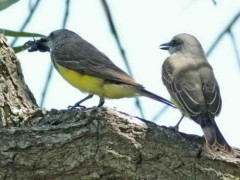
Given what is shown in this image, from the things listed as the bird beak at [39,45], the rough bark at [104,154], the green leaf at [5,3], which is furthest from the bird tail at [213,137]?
the bird beak at [39,45]

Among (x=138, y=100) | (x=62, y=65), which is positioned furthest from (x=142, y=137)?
(x=62, y=65)

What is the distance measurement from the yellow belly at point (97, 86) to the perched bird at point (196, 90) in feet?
1.75

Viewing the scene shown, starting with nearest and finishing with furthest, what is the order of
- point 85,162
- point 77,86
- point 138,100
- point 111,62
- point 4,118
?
point 85,162
point 138,100
point 4,118
point 77,86
point 111,62

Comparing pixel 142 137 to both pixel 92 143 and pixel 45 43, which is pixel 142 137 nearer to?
pixel 92 143

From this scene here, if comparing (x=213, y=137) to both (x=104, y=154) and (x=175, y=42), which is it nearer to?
(x=104, y=154)

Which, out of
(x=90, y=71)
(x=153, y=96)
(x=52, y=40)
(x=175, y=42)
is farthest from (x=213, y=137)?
(x=52, y=40)

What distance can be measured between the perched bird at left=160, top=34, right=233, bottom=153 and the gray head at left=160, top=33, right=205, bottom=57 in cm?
6

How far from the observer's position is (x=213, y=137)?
5145mm

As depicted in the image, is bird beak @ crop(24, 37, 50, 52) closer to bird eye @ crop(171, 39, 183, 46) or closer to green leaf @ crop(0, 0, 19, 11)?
bird eye @ crop(171, 39, 183, 46)

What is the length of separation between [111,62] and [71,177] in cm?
326

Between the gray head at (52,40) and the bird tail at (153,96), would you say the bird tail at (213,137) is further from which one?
the gray head at (52,40)

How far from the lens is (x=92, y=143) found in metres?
4.59

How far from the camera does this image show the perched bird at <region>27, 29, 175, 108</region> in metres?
6.81

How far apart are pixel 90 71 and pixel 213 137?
2.50m
